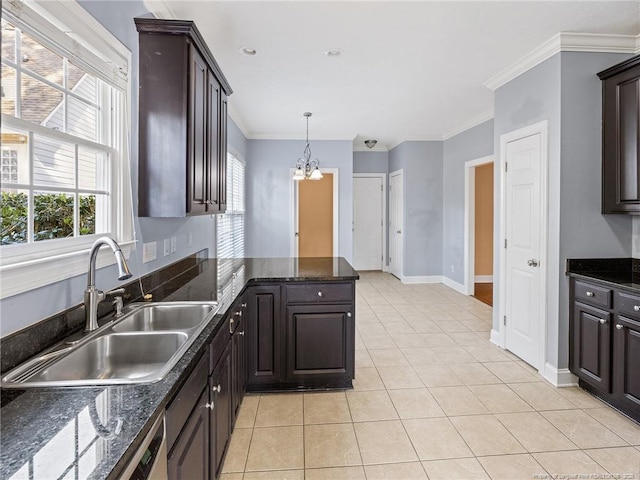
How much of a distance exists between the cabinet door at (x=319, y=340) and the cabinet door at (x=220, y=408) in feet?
2.61

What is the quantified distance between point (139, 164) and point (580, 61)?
331cm

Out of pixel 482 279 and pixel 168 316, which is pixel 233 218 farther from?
pixel 482 279

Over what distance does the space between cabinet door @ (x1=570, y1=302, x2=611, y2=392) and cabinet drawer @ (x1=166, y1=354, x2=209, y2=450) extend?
267 centimetres

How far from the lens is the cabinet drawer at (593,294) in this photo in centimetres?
266

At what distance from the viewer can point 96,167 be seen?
6.44ft

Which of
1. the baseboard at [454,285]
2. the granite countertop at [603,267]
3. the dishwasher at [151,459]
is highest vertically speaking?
the granite countertop at [603,267]

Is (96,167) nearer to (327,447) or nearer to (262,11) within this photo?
(262,11)

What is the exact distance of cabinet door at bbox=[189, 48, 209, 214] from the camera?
2.25m

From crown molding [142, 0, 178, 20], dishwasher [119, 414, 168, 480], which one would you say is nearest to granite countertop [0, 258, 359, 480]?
dishwasher [119, 414, 168, 480]

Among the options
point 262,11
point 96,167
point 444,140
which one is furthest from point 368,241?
point 96,167

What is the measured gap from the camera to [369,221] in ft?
27.1

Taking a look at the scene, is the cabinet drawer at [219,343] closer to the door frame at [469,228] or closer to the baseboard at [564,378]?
the baseboard at [564,378]

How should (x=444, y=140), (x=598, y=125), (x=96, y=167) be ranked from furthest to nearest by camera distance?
(x=444, y=140)
(x=598, y=125)
(x=96, y=167)

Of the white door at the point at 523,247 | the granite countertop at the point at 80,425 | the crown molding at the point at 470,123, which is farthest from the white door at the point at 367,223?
the granite countertop at the point at 80,425
